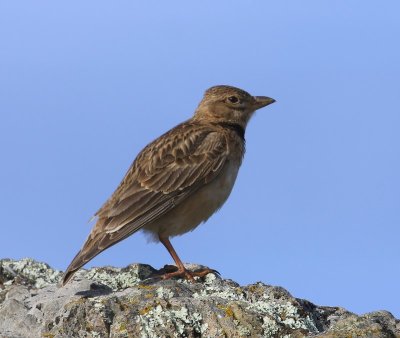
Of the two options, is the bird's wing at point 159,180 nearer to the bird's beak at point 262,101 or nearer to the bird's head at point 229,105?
the bird's head at point 229,105

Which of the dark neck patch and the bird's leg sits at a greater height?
the dark neck patch

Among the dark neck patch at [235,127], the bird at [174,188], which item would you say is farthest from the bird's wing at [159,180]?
the dark neck patch at [235,127]

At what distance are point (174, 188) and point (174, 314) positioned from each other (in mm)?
3333

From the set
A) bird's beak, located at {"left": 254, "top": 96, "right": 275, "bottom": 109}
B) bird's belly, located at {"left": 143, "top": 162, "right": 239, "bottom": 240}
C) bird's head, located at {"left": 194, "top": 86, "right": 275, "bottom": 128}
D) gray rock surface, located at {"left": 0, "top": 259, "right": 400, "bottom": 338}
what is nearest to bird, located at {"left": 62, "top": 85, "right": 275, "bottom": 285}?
bird's belly, located at {"left": 143, "top": 162, "right": 239, "bottom": 240}

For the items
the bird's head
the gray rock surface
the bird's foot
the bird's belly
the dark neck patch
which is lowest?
the gray rock surface

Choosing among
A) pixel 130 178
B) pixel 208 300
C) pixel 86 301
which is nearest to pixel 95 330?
pixel 86 301

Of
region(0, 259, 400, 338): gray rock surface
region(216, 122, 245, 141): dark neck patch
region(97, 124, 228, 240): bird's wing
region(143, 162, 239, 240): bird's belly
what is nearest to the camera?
region(0, 259, 400, 338): gray rock surface

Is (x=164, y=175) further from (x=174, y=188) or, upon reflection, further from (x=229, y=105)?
(x=229, y=105)

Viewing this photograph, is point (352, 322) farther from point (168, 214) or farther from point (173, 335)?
point (168, 214)

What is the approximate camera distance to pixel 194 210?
33.8ft

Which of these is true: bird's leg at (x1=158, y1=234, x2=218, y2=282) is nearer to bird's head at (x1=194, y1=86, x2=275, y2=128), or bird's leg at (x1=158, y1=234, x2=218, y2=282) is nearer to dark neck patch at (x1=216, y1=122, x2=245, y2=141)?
dark neck patch at (x1=216, y1=122, x2=245, y2=141)

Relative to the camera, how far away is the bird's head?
39.3 feet

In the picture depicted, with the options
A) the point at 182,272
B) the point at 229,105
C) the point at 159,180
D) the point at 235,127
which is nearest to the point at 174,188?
the point at 159,180

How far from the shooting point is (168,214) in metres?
10.2
